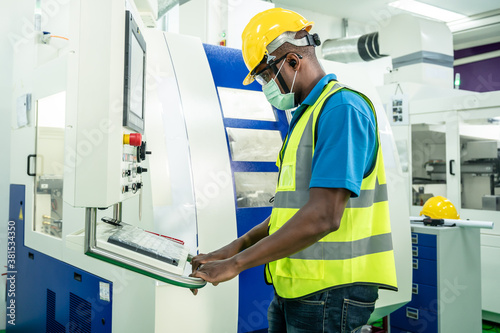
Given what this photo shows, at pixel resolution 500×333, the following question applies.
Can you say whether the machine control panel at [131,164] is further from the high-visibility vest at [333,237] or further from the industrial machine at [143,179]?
the high-visibility vest at [333,237]

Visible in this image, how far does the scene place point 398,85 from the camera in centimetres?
421

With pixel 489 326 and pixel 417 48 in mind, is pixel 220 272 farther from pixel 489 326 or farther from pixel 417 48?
pixel 417 48

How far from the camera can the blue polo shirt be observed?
96cm

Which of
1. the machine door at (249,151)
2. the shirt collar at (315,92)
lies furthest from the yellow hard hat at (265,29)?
the machine door at (249,151)

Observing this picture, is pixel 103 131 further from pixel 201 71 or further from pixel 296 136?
pixel 201 71

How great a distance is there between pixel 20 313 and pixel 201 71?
6.51 feet

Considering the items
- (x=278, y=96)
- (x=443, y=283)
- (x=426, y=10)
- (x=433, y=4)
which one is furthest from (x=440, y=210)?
(x=426, y=10)

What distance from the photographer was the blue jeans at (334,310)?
3.45ft

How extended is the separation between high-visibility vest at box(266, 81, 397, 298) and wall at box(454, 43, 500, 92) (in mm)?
6982

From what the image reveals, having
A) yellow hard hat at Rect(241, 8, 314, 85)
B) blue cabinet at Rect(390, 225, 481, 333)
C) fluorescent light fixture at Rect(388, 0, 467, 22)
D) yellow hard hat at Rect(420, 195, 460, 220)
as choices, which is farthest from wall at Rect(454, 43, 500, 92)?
yellow hard hat at Rect(241, 8, 314, 85)

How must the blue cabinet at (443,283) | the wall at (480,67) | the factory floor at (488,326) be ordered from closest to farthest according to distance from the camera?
1. the blue cabinet at (443,283)
2. the factory floor at (488,326)
3. the wall at (480,67)

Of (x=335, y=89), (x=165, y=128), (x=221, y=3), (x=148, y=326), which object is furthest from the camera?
(x=221, y=3)

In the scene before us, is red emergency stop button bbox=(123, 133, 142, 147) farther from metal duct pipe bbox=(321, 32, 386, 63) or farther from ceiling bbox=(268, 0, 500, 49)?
ceiling bbox=(268, 0, 500, 49)

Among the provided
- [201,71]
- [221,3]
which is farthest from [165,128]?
[221,3]
